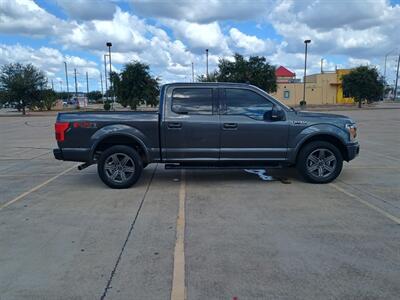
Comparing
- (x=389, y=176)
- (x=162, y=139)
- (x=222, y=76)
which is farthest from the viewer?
(x=222, y=76)

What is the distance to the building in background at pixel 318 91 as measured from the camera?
69750 mm

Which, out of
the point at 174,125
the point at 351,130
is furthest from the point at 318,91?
the point at 174,125

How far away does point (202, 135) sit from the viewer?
740 cm

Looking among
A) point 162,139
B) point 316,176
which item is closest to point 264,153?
point 316,176

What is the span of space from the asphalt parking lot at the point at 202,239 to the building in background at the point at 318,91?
6351cm

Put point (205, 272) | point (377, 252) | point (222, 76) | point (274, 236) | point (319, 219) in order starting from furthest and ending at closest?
point (222, 76) < point (319, 219) < point (274, 236) < point (377, 252) < point (205, 272)

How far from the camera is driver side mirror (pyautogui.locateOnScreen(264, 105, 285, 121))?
7402 mm

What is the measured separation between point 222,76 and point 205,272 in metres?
44.4

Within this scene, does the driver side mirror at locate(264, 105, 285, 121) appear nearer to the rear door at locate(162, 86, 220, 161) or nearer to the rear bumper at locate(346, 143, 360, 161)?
the rear door at locate(162, 86, 220, 161)

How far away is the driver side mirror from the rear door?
95 cm

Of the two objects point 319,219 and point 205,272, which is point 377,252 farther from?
point 205,272

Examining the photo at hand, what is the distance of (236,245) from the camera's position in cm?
457

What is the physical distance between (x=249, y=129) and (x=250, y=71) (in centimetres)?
3937

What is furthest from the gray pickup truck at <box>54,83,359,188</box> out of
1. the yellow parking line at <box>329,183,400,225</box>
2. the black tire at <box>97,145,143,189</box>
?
the yellow parking line at <box>329,183,400,225</box>
